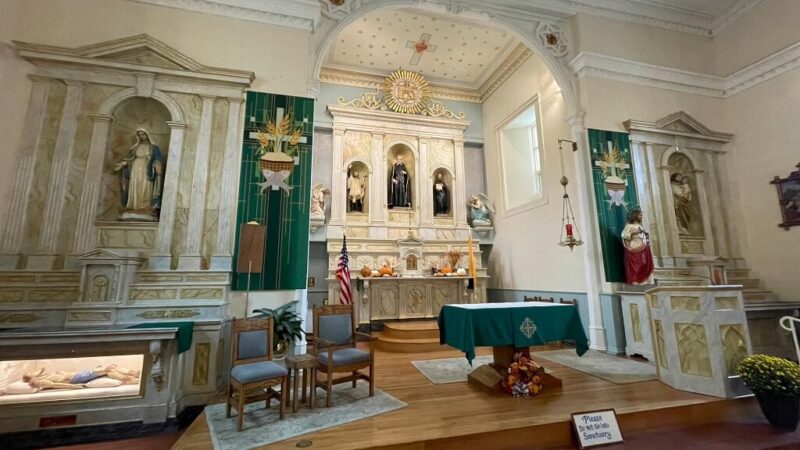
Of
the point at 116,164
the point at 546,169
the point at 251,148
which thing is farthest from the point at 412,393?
the point at 546,169

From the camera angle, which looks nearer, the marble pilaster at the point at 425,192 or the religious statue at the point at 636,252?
the religious statue at the point at 636,252

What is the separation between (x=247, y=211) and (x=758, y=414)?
5787 mm

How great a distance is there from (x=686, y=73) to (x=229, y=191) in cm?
826

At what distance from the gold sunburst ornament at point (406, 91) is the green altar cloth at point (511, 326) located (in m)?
6.19

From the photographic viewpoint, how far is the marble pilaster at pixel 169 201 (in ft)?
13.5

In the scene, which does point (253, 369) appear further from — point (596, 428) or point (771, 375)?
point (771, 375)

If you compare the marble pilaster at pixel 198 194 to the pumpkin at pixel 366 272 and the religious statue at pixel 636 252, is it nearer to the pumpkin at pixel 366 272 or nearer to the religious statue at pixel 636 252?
the pumpkin at pixel 366 272

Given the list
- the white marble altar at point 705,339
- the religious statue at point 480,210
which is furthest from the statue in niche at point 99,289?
the religious statue at point 480,210

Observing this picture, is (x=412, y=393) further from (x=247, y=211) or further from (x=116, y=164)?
(x=116, y=164)

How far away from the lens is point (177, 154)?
4441 mm

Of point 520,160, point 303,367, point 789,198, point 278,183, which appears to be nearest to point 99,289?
point 278,183

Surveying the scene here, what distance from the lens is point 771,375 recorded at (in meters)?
2.95

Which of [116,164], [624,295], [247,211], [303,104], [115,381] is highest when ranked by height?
[303,104]

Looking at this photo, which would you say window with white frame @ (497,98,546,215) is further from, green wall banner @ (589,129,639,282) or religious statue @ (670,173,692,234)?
religious statue @ (670,173,692,234)
